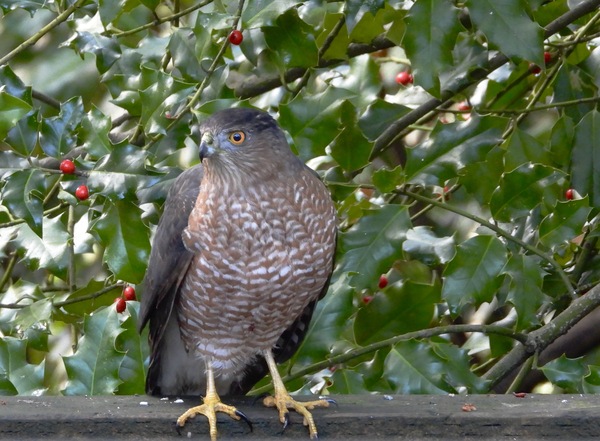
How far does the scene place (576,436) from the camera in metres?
2.18

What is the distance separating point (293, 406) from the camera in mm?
2594

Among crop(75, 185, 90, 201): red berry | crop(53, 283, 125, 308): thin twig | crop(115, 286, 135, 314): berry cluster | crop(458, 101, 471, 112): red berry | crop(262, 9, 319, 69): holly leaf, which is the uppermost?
crop(262, 9, 319, 69): holly leaf

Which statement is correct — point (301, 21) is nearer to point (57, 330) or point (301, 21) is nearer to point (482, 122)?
point (482, 122)

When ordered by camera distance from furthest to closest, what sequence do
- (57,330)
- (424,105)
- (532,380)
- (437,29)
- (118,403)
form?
(57,330) < (532,380) < (424,105) < (437,29) < (118,403)

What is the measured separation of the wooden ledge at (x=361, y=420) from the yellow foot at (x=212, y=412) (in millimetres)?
17

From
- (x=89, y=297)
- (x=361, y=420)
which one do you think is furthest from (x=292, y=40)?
Result: (x=361, y=420)

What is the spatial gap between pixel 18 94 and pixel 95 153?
0.96ft

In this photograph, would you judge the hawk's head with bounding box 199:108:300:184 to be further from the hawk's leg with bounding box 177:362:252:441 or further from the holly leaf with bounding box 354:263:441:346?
the holly leaf with bounding box 354:263:441:346

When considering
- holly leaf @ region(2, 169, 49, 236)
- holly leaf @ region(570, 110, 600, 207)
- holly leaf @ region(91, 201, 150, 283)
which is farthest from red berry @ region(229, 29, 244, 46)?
holly leaf @ region(570, 110, 600, 207)

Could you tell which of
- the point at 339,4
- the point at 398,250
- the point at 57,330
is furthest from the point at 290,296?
the point at 57,330

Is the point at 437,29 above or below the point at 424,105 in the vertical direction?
above

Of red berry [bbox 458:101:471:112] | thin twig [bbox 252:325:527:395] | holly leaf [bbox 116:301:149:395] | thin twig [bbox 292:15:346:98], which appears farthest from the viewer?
red berry [bbox 458:101:471:112]

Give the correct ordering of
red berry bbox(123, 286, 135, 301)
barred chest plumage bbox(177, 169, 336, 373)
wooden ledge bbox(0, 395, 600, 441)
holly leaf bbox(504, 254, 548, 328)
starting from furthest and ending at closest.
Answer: red berry bbox(123, 286, 135, 301), holly leaf bbox(504, 254, 548, 328), barred chest plumage bbox(177, 169, 336, 373), wooden ledge bbox(0, 395, 600, 441)

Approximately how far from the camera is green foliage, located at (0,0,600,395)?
304 centimetres
